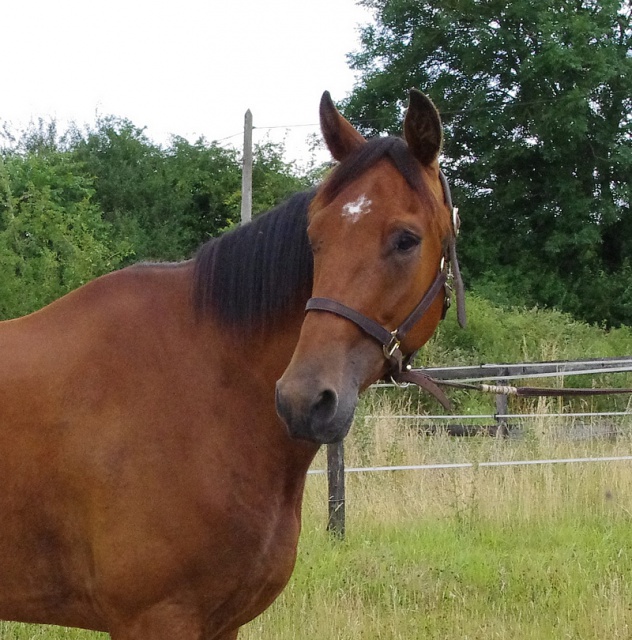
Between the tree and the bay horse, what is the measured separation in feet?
60.0

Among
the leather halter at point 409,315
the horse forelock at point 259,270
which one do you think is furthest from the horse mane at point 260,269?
the leather halter at point 409,315

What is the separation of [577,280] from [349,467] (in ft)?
54.4

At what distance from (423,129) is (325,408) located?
3.14 feet

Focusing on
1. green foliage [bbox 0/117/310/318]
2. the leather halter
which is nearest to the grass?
the leather halter

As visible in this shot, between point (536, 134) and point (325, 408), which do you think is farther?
point (536, 134)

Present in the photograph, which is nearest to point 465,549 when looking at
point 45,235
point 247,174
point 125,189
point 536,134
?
point 247,174

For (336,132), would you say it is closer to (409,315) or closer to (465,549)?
(409,315)

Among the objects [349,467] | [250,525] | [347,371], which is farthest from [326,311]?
[349,467]

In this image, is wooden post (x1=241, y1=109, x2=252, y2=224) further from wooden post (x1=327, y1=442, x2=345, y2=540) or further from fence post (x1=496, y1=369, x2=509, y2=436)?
wooden post (x1=327, y1=442, x2=345, y2=540)

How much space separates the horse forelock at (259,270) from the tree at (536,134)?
18.2 m

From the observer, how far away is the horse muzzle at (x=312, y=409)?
6.01ft

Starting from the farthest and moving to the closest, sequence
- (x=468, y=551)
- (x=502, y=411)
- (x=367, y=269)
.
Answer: (x=502, y=411), (x=468, y=551), (x=367, y=269)

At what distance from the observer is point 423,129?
7.27 ft

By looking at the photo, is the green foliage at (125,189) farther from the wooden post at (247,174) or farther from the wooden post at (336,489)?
the wooden post at (336,489)
